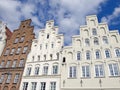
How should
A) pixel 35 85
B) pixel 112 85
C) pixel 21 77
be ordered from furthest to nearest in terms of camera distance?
pixel 21 77 → pixel 35 85 → pixel 112 85

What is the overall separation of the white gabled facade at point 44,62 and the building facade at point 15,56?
4.97ft

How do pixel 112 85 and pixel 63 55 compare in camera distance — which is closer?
pixel 112 85

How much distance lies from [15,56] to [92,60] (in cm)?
1563

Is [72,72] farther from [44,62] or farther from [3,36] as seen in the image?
[3,36]

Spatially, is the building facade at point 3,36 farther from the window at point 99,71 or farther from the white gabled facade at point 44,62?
the window at point 99,71

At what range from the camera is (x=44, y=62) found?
22.8m

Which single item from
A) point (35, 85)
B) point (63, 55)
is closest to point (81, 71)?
point (63, 55)

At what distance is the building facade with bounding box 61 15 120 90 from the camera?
1828cm

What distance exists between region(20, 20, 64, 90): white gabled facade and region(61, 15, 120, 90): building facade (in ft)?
4.85

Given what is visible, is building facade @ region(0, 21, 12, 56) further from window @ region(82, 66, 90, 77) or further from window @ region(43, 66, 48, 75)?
window @ region(82, 66, 90, 77)

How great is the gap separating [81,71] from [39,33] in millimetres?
12321

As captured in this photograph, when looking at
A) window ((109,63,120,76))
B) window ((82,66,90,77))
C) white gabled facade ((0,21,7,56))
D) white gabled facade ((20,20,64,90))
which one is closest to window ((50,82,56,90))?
white gabled facade ((20,20,64,90))

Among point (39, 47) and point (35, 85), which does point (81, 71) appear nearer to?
point (35, 85)

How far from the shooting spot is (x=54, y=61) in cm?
2223
